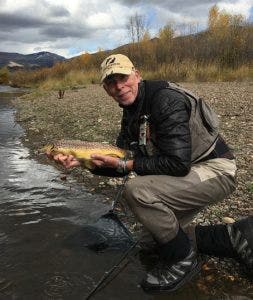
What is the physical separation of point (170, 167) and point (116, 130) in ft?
22.2

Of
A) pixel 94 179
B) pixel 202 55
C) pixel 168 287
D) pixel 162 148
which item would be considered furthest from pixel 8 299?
pixel 202 55

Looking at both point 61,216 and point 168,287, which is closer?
point 168,287

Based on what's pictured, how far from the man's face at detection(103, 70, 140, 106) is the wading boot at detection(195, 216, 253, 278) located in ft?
4.54

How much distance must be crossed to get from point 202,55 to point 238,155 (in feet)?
57.6

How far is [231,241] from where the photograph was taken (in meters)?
3.94

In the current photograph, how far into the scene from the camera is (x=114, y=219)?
4.75 m

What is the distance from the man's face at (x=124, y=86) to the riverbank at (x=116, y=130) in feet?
5.65

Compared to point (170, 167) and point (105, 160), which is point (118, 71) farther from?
point (170, 167)

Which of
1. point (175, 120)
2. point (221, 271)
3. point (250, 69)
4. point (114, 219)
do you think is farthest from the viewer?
point (250, 69)

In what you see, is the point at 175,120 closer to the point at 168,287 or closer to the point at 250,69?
the point at 168,287

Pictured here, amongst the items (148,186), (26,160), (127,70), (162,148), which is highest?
(127,70)

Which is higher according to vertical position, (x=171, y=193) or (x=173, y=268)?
(x=171, y=193)

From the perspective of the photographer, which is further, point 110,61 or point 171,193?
point 110,61

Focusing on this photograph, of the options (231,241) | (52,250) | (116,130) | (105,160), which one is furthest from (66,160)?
(116,130)
